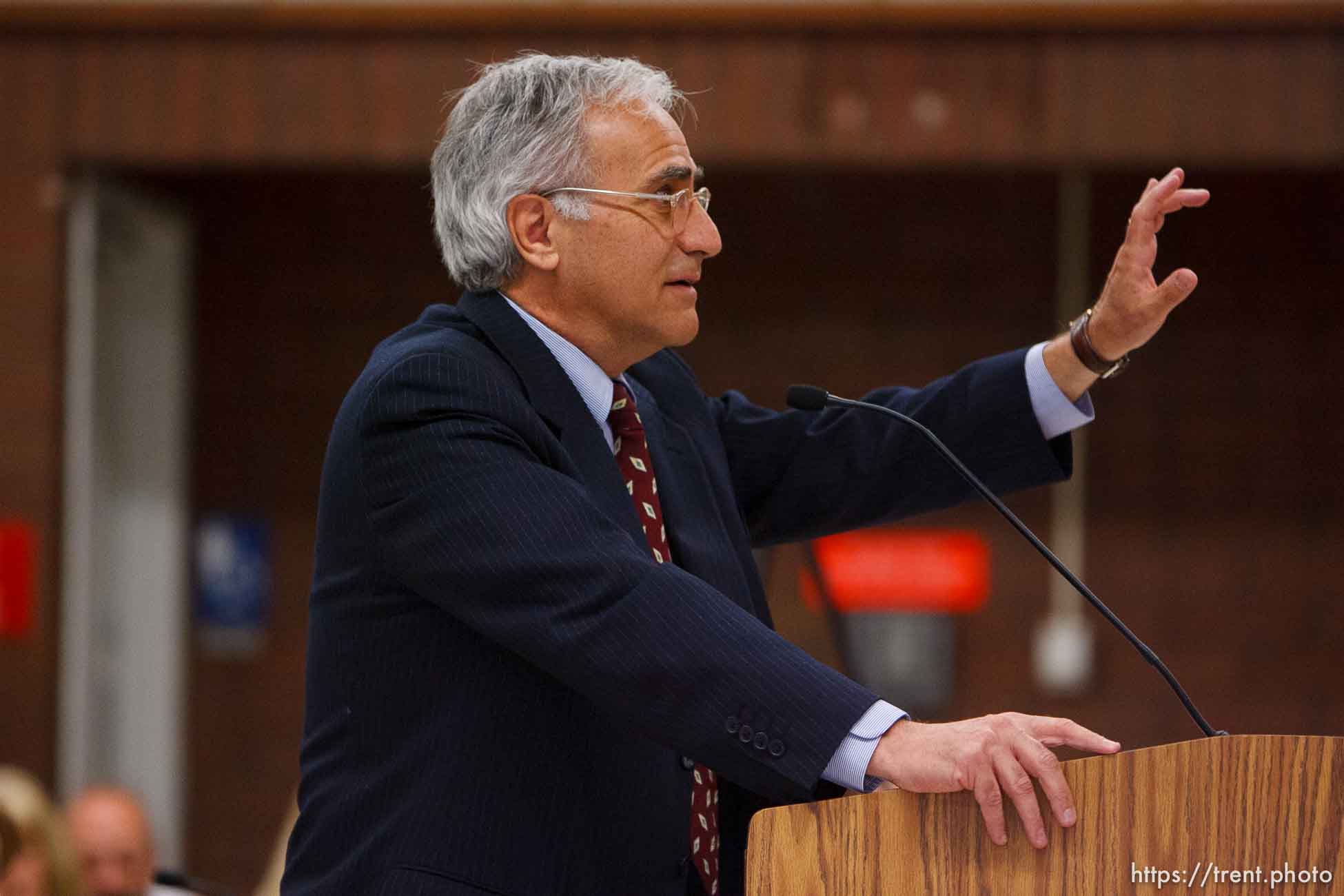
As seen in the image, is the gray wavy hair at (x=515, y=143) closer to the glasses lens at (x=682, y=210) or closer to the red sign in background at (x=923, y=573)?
the glasses lens at (x=682, y=210)

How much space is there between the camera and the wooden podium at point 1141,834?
3.76 feet

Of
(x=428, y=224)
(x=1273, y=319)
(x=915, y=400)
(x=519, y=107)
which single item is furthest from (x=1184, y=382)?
(x=519, y=107)

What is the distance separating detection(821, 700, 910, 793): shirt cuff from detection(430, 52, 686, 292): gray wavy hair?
68cm

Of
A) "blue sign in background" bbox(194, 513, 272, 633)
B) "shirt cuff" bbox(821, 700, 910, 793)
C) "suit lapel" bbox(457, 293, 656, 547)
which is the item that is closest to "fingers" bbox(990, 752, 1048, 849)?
"shirt cuff" bbox(821, 700, 910, 793)

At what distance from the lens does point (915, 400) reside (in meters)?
1.96

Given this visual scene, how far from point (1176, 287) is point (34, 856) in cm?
241

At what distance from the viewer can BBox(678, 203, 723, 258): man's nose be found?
5.61ft

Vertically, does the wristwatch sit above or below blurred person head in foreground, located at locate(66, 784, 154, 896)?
above

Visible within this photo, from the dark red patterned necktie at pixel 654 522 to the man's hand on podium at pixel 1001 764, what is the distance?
0.44m

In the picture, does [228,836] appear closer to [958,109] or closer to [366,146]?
[366,146]

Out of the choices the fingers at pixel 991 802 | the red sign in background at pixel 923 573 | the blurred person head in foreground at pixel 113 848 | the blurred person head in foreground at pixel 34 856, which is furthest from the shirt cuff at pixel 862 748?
the red sign in background at pixel 923 573

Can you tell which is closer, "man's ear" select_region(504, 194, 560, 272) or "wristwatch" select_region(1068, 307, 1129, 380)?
"man's ear" select_region(504, 194, 560, 272)

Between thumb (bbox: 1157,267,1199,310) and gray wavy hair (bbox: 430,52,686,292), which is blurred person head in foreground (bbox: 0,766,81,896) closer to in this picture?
gray wavy hair (bbox: 430,52,686,292)

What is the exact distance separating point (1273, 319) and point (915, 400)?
360 centimetres
